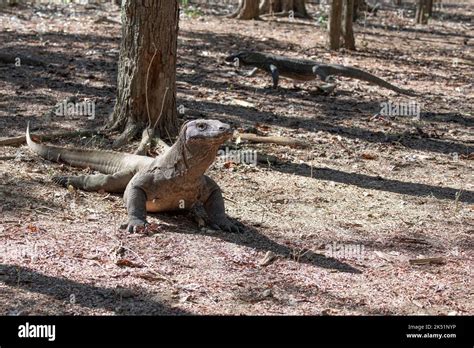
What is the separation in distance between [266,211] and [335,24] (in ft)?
26.5

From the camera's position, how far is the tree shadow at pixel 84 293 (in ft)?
13.1

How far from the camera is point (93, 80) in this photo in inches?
386

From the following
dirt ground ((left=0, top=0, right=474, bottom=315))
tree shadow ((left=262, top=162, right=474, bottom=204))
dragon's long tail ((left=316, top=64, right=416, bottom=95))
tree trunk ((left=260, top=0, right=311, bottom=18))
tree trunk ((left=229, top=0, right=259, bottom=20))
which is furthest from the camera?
tree trunk ((left=260, top=0, right=311, bottom=18))

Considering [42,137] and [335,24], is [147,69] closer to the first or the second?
[42,137]

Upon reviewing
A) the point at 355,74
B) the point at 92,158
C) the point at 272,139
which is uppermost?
the point at 355,74

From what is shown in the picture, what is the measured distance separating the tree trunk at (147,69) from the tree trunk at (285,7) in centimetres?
1109

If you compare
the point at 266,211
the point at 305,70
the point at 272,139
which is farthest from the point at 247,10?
the point at 266,211

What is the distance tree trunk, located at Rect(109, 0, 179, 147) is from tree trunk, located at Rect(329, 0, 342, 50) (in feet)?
21.5

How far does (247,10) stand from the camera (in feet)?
55.2

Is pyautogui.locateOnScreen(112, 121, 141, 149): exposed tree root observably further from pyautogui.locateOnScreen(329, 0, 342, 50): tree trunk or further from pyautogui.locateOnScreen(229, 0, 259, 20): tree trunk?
pyautogui.locateOnScreen(229, 0, 259, 20): tree trunk

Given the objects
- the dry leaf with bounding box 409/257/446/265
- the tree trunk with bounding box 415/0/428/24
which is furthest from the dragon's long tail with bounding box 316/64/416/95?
the tree trunk with bounding box 415/0/428/24

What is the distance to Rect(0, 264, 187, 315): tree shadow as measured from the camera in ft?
13.1
